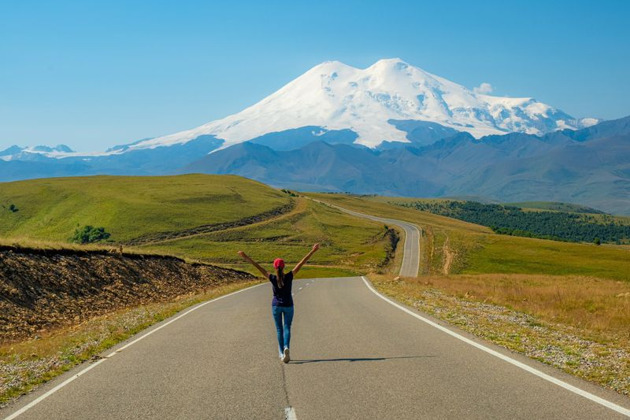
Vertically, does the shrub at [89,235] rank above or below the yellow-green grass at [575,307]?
above

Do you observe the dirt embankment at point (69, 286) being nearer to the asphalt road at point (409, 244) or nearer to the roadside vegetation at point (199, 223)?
the roadside vegetation at point (199, 223)

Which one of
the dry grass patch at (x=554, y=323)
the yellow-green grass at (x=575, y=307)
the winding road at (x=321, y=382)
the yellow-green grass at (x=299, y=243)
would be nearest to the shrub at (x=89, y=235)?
the yellow-green grass at (x=299, y=243)

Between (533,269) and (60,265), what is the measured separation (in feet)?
267

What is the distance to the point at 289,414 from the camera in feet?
28.5

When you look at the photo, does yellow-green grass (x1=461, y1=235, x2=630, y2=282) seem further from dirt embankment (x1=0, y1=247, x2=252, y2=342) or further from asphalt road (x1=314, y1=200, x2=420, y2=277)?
dirt embankment (x1=0, y1=247, x2=252, y2=342)

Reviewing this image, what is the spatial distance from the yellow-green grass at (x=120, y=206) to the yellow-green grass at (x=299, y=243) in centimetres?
1054

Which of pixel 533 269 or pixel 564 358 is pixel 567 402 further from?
pixel 533 269

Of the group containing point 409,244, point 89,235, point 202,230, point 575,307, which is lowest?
point 409,244

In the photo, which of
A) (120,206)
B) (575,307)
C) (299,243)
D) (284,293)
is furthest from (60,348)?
(120,206)

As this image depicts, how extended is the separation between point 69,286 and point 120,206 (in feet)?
391

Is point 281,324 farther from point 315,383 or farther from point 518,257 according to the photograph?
point 518,257

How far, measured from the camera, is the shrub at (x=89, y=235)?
114 m

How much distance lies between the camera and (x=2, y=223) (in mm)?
126562

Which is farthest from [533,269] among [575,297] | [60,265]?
[60,265]
